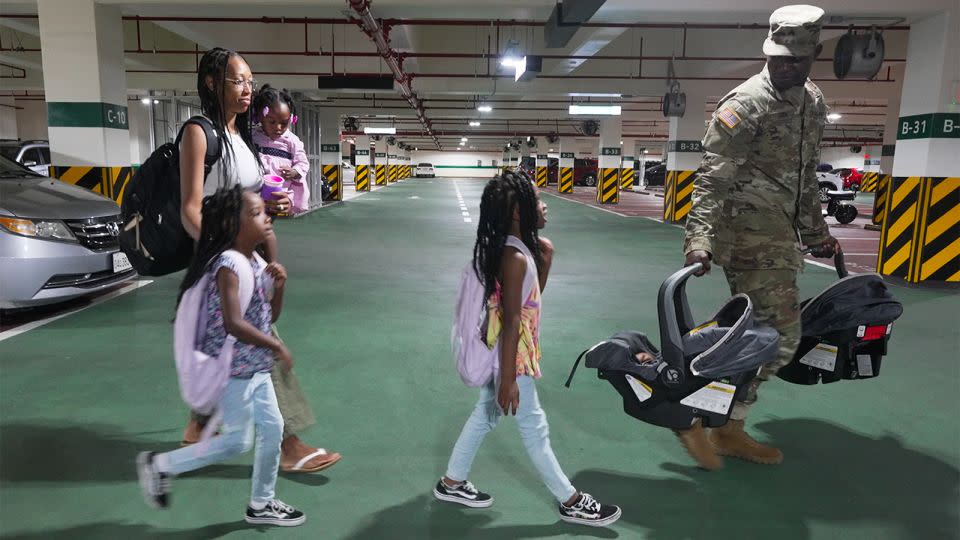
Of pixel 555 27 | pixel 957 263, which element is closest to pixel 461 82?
pixel 555 27

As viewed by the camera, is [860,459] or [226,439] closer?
[226,439]

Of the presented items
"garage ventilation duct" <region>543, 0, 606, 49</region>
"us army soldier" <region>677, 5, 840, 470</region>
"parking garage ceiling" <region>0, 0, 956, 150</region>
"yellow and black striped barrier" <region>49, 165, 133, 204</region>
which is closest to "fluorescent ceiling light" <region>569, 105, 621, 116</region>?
"parking garage ceiling" <region>0, 0, 956, 150</region>

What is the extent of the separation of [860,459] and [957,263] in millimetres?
5606

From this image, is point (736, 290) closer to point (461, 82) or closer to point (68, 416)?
point (68, 416)

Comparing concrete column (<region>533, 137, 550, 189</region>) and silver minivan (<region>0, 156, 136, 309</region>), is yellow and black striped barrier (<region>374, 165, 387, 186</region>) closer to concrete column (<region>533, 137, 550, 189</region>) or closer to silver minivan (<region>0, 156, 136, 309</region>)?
concrete column (<region>533, 137, 550, 189</region>)

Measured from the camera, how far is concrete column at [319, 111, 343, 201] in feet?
65.9

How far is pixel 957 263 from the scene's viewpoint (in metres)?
7.09

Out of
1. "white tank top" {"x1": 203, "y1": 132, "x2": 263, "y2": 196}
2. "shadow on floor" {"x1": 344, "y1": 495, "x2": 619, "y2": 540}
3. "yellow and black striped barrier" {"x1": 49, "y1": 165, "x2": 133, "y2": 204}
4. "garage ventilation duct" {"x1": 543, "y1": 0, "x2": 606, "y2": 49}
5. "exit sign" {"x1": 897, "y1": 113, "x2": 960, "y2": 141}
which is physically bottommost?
"shadow on floor" {"x1": 344, "y1": 495, "x2": 619, "y2": 540}

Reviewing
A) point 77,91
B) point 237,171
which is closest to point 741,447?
point 237,171

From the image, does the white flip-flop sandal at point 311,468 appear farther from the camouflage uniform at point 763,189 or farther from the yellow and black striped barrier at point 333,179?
the yellow and black striped barrier at point 333,179

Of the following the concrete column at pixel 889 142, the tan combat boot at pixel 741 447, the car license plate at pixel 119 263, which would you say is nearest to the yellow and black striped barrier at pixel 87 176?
the car license plate at pixel 119 263

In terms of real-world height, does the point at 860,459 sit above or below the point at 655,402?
below

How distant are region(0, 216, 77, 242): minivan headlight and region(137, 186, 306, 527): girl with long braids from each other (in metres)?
3.33

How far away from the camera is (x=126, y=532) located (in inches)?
86.9
